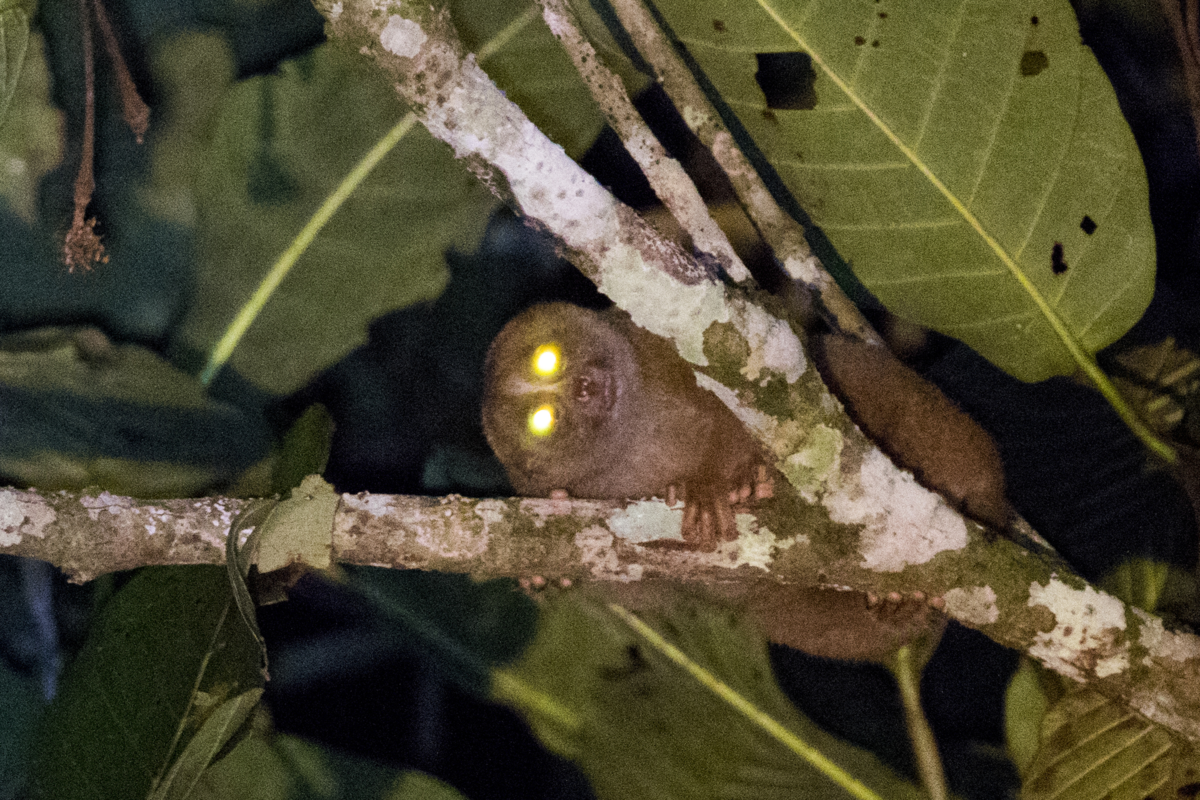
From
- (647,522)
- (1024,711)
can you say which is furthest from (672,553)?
(1024,711)

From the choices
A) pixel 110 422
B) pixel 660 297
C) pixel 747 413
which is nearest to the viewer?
pixel 660 297

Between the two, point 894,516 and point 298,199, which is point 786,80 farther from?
point 298,199

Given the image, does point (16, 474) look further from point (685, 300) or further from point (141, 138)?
point (685, 300)

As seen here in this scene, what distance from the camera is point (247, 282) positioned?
1627mm

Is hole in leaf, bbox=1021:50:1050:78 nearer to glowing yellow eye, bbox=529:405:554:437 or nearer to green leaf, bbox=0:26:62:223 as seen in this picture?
glowing yellow eye, bbox=529:405:554:437

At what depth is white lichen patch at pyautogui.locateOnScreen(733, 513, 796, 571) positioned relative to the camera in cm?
146

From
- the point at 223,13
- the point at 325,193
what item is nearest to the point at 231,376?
the point at 325,193

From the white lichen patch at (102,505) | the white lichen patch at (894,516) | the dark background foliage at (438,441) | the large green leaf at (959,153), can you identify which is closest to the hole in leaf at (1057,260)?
the large green leaf at (959,153)

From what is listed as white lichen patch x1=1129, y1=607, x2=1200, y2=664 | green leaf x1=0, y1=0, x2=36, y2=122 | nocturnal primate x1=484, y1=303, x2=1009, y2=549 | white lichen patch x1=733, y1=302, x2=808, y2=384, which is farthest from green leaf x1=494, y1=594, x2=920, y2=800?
green leaf x1=0, y1=0, x2=36, y2=122

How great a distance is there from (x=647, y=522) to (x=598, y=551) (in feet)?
0.36

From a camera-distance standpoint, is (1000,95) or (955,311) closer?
(1000,95)

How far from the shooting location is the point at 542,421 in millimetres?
1787

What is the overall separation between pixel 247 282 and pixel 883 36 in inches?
53.6

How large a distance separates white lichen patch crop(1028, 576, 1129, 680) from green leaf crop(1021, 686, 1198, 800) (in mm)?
258
